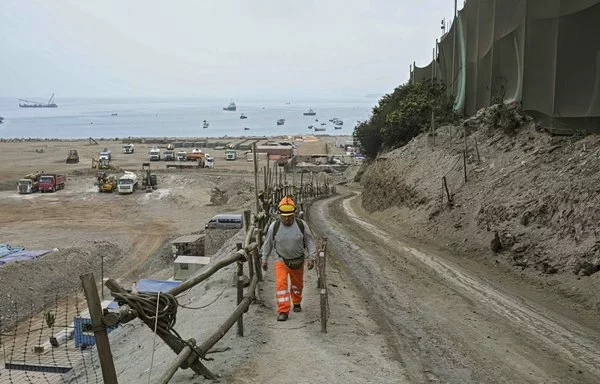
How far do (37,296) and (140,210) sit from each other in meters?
27.1

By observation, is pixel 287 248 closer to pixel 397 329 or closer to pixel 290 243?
pixel 290 243

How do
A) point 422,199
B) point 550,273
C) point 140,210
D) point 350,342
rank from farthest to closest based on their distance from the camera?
1. point 140,210
2. point 422,199
3. point 550,273
4. point 350,342

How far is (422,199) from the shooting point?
23.7 meters

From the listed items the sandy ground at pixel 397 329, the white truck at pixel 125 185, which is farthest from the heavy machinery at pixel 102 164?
the sandy ground at pixel 397 329

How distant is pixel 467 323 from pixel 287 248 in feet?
11.7

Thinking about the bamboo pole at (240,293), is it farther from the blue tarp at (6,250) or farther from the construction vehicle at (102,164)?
the construction vehicle at (102,164)

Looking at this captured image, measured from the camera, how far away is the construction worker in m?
8.76

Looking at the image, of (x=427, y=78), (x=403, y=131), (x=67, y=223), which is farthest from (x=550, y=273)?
(x=67, y=223)

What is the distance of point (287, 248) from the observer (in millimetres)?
8750

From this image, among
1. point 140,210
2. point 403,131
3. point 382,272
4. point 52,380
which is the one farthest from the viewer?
point 140,210

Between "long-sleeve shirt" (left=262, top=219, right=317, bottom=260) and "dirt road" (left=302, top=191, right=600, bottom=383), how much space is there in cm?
147

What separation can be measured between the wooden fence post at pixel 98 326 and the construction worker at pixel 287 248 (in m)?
3.97

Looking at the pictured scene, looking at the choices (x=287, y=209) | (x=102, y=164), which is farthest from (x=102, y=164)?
(x=287, y=209)

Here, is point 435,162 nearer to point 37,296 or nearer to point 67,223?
point 37,296
